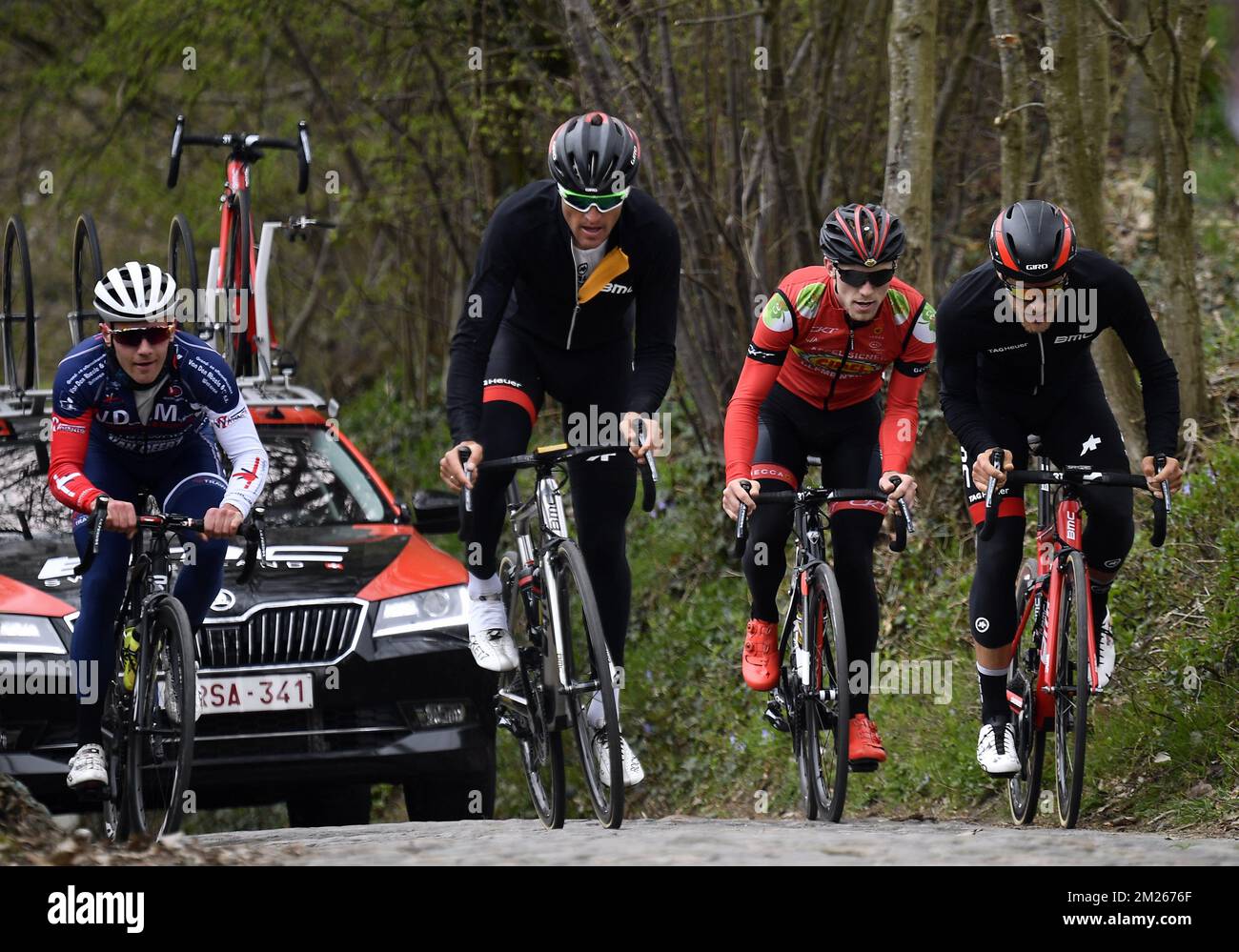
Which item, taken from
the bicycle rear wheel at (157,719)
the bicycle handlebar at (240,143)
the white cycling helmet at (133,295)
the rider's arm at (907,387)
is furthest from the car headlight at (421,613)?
the bicycle handlebar at (240,143)

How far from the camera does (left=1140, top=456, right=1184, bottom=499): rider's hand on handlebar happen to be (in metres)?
6.26

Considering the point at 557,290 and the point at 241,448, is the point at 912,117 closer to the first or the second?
the point at 557,290

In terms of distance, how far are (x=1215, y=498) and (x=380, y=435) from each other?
449 inches

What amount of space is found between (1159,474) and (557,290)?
91.0 inches

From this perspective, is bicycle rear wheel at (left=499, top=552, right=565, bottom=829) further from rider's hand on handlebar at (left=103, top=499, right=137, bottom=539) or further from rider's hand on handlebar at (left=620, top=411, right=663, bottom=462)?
rider's hand on handlebar at (left=103, top=499, right=137, bottom=539)

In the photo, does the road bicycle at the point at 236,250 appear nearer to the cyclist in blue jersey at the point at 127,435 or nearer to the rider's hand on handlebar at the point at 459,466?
the cyclist in blue jersey at the point at 127,435

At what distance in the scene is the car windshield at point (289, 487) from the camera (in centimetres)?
815

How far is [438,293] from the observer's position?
58.6 feet

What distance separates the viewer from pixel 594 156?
6102 mm

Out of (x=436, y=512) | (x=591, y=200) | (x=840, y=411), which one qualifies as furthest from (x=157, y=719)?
(x=840, y=411)

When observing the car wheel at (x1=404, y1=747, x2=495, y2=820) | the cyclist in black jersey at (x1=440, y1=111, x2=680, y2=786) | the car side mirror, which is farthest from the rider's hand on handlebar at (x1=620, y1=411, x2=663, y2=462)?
the car wheel at (x1=404, y1=747, x2=495, y2=820)

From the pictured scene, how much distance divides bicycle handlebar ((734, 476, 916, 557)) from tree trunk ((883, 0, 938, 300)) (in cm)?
342

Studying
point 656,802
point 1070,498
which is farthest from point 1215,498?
point 656,802

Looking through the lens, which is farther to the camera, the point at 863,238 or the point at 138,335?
the point at 138,335
